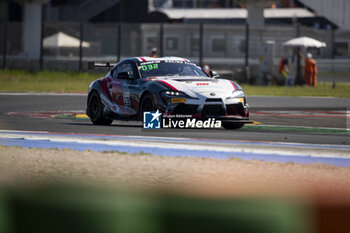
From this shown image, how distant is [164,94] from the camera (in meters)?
11.6

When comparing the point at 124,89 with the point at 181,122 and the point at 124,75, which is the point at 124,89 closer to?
the point at 124,75

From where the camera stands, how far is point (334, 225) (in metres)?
5.70

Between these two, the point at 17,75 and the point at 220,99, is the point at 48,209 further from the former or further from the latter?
the point at 17,75

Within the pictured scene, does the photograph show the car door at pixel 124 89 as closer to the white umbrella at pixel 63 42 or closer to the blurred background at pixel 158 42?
the blurred background at pixel 158 42

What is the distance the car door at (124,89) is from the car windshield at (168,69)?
206mm

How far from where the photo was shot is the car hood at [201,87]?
11.6 meters

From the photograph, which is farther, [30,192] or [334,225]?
[30,192]

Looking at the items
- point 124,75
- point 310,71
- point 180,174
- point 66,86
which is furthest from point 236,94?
point 310,71

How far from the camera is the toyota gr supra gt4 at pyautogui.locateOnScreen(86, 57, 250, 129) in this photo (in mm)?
11539

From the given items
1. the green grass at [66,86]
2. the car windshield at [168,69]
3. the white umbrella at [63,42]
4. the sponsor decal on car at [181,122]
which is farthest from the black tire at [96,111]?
the white umbrella at [63,42]

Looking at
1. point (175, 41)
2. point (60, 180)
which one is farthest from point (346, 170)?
point (175, 41)

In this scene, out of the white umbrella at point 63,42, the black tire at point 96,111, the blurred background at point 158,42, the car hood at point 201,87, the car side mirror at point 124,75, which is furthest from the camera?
the white umbrella at point 63,42

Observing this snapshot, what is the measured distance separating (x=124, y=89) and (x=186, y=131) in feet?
4.61

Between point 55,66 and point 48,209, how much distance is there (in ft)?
99.8
